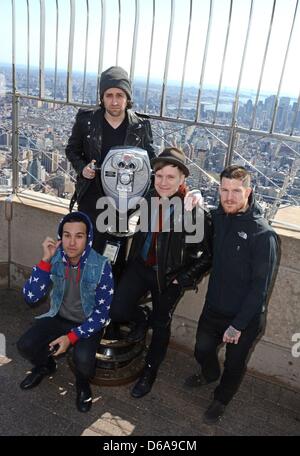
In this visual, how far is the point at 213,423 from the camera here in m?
3.14

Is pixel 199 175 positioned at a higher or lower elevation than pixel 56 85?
lower

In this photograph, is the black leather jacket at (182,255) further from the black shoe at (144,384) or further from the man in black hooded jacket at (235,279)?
the black shoe at (144,384)

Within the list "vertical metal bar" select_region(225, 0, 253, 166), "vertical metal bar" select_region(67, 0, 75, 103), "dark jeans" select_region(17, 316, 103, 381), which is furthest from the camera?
"vertical metal bar" select_region(67, 0, 75, 103)

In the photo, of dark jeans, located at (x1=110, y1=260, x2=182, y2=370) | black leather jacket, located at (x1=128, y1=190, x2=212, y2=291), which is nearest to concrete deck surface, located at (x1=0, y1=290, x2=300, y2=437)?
dark jeans, located at (x1=110, y1=260, x2=182, y2=370)

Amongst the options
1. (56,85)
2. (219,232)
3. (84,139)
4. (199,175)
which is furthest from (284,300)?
(56,85)

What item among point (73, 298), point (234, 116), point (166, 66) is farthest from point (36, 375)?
point (166, 66)

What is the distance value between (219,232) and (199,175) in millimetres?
913

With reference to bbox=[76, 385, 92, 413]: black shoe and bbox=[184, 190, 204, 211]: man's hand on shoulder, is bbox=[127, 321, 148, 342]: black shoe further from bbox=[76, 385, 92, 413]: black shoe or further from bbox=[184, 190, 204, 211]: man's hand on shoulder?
bbox=[184, 190, 204, 211]: man's hand on shoulder

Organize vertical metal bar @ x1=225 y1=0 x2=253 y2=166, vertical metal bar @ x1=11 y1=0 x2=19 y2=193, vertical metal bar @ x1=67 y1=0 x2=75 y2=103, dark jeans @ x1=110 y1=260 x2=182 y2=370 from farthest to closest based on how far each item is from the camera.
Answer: vertical metal bar @ x1=11 y1=0 x2=19 y2=193 → vertical metal bar @ x1=67 y1=0 x2=75 y2=103 → vertical metal bar @ x1=225 y1=0 x2=253 y2=166 → dark jeans @ x1=110 y1=260 x2=182 y2=370

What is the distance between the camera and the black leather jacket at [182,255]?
3.02 metres

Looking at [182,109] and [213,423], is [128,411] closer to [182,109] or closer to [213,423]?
[213,423]

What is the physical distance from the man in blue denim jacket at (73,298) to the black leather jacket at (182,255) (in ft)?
1.42

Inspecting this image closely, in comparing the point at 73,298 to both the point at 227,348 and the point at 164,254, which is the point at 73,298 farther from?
the point at 227,348

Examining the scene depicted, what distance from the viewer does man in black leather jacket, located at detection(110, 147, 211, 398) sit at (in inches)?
118
